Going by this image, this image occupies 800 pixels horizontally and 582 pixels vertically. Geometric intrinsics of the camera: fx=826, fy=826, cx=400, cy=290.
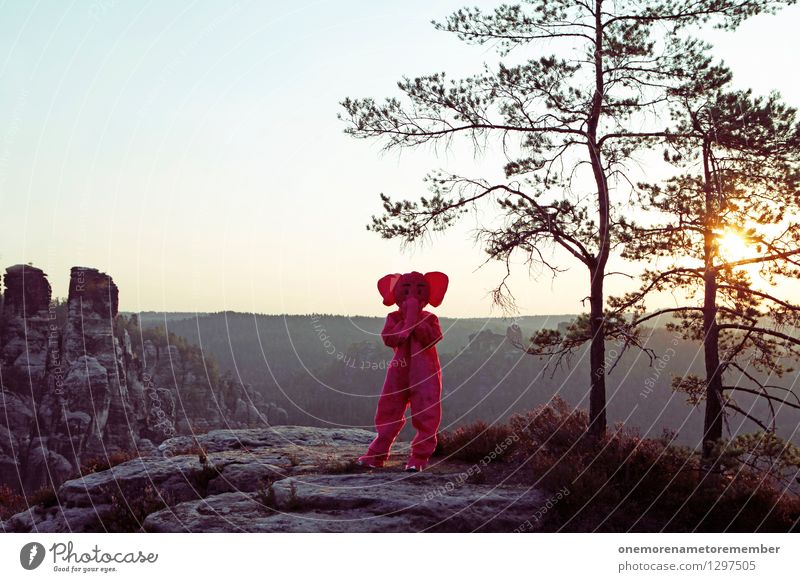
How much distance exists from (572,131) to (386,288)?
3.70 meters

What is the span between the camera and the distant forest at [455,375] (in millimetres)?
65188

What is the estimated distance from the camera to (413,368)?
35.4 feet

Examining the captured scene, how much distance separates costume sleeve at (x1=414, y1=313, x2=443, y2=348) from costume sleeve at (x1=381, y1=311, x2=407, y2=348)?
0.75ft

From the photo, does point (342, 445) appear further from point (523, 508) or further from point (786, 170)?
point (786, 170)

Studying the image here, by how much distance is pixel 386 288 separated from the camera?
11531mm

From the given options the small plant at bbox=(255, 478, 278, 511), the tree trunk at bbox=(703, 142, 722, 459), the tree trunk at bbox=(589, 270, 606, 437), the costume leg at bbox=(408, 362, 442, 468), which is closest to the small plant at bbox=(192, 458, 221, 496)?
the small plant at bbox=(255, 478, 278, 511)

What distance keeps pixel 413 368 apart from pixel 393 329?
62cm

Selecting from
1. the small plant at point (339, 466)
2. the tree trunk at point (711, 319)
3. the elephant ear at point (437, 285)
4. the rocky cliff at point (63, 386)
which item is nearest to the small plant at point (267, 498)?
the small plant at point (339, 466)

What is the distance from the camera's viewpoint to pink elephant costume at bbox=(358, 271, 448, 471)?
35.2 ft

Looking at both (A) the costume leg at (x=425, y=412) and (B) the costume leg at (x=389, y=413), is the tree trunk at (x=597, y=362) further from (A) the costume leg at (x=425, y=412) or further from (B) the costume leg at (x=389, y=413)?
(B) the costume leg at (x=389, y=413)

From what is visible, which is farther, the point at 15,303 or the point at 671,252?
the point at 15,303

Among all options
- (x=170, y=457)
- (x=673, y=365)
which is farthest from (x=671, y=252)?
(x=673, y=365)

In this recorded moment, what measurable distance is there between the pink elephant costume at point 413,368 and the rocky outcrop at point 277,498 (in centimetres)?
41

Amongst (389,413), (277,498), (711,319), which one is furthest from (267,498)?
(711,319)
